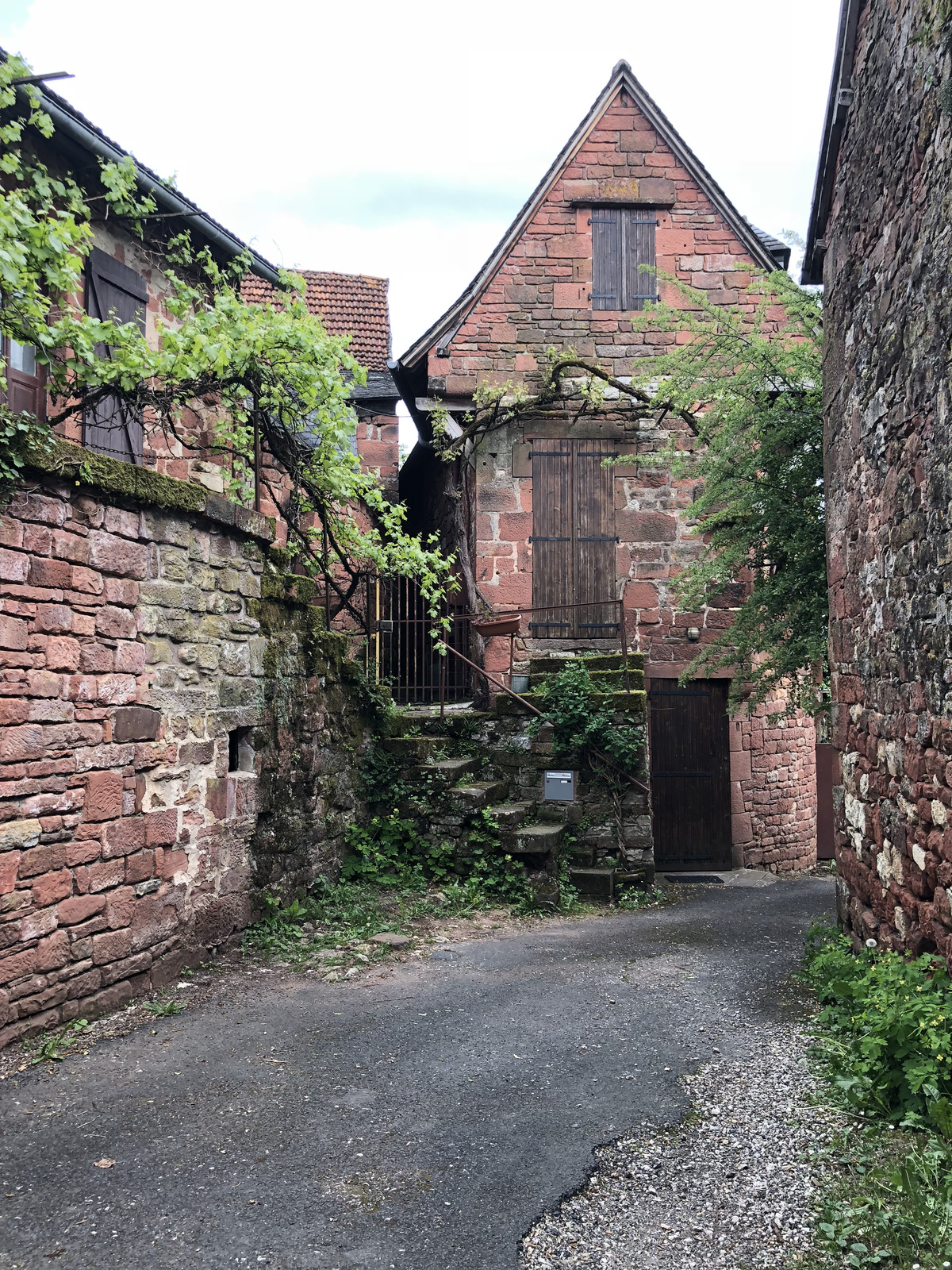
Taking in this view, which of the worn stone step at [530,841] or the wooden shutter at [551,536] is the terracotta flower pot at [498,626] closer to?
the wooden shutter at [551,536]

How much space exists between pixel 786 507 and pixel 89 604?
4.96 meters

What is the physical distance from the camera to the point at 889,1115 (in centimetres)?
349

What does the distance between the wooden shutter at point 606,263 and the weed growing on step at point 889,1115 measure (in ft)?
26.7

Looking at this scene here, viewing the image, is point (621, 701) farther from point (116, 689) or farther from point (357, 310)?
point (357, 310)

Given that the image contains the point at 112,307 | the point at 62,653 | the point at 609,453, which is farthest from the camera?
the point at 609,453

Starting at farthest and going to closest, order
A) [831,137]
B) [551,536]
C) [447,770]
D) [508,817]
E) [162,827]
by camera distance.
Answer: [551,536], [447,770], [508,817], [831,137], [162,827]

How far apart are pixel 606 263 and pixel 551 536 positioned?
3257 millimetres

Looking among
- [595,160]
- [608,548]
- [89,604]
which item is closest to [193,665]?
[89,604]

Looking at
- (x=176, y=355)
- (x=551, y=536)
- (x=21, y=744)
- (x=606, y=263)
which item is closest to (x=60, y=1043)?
(x=21, y=744)

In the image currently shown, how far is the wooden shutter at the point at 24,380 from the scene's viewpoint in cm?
697

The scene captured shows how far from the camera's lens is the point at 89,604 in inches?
188

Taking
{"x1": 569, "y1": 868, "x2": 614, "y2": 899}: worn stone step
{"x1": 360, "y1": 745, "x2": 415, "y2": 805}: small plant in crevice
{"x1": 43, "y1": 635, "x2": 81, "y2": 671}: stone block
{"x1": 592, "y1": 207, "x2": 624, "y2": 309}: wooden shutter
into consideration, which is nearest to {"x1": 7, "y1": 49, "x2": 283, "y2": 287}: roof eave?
{"x1": 43, "y1": 635, "x2": 81, "y2": 671}: stone block

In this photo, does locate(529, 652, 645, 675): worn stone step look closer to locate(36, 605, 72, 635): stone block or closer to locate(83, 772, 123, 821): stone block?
locate(83, 772, 123, 821): stone block

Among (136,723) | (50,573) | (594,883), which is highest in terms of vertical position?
(50,573)
